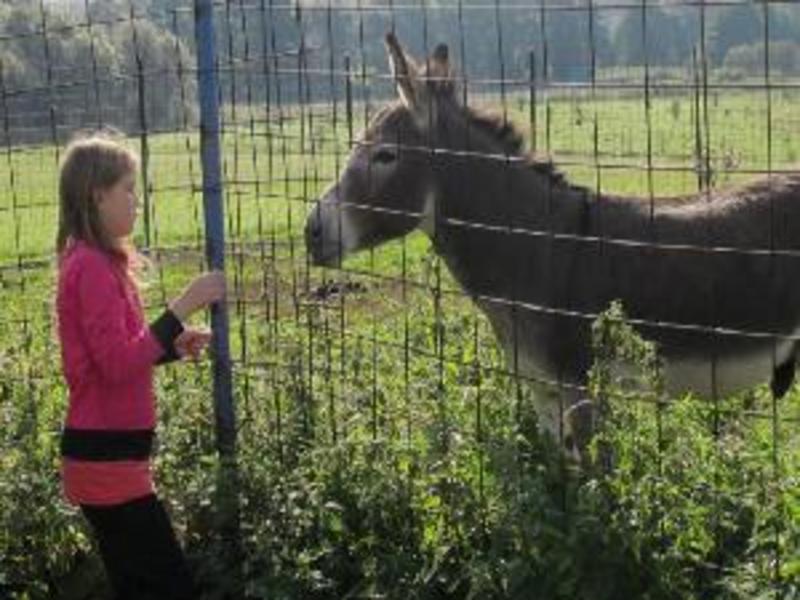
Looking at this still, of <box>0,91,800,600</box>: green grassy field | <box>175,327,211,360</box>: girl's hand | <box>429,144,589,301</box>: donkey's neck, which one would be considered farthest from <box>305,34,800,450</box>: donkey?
<box>175,327,211,360</box>: girl's hand

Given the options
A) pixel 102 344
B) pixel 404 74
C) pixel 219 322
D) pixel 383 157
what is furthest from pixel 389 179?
pixel 102 344

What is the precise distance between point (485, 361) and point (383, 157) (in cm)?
141

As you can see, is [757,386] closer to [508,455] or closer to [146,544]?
[508,455]

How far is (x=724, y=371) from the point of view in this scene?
21.5 feet

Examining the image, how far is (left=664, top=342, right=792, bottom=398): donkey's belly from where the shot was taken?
6.43 metres

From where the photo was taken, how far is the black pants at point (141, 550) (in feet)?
16.2

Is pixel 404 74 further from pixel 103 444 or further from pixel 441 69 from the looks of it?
pixel 103 444

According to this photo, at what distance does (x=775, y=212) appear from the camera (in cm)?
654

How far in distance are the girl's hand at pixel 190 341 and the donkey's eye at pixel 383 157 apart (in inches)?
72.9

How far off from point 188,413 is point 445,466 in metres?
1.62

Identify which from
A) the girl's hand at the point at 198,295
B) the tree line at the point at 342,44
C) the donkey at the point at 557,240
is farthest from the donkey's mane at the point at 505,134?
the girl's hand at the point at 198,295

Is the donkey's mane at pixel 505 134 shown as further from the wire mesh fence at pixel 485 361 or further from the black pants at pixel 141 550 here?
the black pants at pixel 141 550

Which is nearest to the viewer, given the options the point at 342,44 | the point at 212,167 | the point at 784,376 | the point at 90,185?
the point at 90,185

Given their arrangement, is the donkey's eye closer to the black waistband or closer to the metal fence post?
the metal fence post
